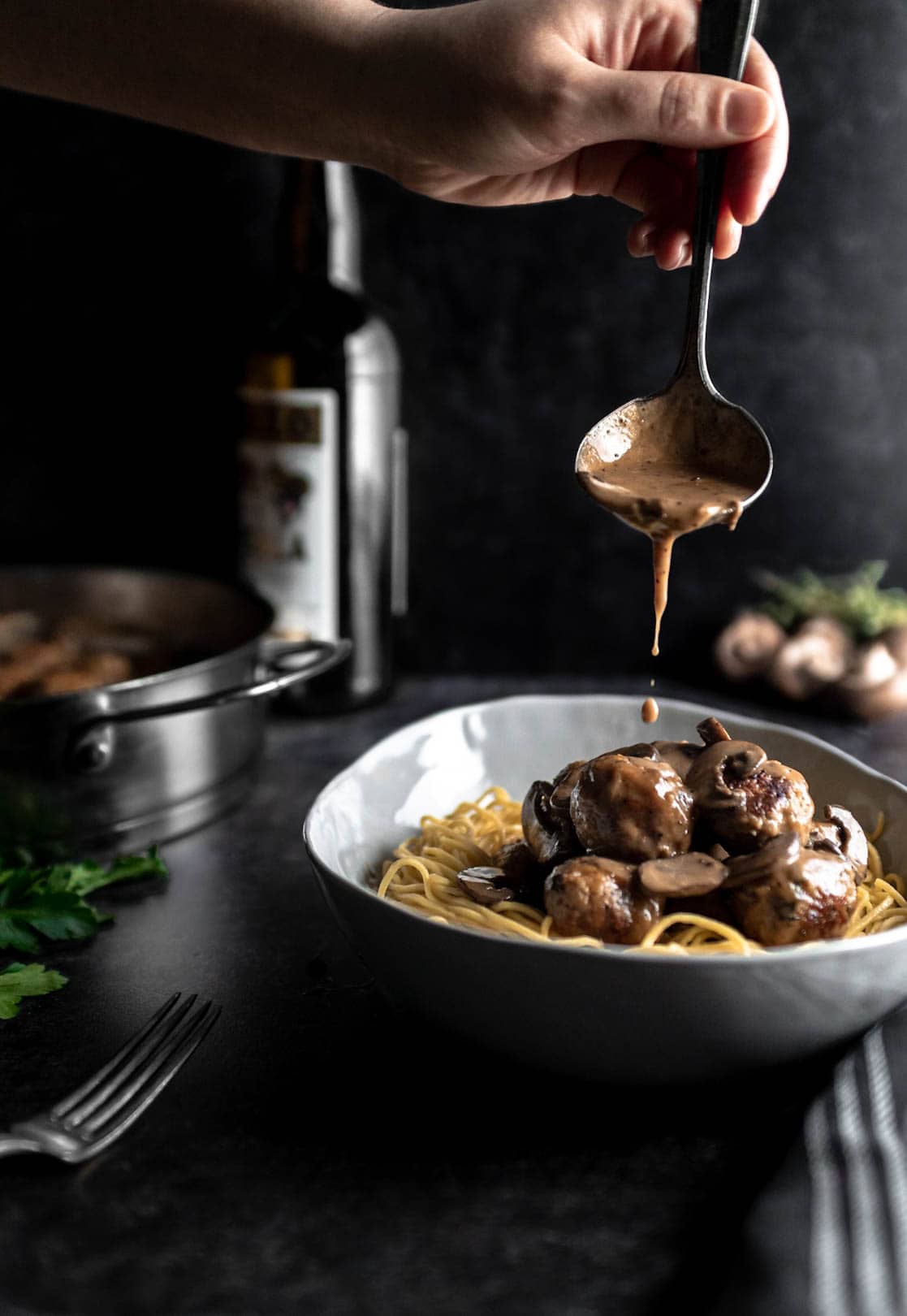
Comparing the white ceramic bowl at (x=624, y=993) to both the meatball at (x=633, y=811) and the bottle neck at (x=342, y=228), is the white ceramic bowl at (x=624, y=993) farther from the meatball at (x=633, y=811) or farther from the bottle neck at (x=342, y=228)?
the bottle neck at (x=342, y=228)

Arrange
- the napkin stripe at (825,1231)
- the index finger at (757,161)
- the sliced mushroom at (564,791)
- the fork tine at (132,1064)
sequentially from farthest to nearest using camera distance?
the index finger at (757,161) < the sliced mushroom at (564,791) < the fork tine at (132,1064) < the napkin stripe at (825,1231)

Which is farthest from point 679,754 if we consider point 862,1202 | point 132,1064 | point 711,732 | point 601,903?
point 132,1064

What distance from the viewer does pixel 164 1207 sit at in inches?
40.0

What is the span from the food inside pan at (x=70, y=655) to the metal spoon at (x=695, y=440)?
807 millimetres

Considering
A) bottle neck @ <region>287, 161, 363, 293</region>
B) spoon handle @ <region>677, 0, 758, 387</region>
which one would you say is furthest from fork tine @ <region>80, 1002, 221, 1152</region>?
bottle neck @ <region>287, 161, 363, 293</region>

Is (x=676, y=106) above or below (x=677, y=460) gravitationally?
above

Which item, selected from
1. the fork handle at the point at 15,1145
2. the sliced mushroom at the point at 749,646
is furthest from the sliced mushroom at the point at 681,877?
the sliced mushroom at the point at 749,646

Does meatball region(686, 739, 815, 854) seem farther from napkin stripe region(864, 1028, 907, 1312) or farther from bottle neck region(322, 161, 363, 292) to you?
bottle neck region(322, 161, 363, 292)

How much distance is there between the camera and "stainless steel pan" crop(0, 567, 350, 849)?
159cm

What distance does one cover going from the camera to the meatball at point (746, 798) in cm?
123

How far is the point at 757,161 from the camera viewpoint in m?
1.46

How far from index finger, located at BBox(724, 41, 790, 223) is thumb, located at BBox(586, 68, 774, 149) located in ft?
0.50

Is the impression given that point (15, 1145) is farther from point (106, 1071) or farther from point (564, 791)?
point (564, 791)

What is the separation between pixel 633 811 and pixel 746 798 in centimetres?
12
